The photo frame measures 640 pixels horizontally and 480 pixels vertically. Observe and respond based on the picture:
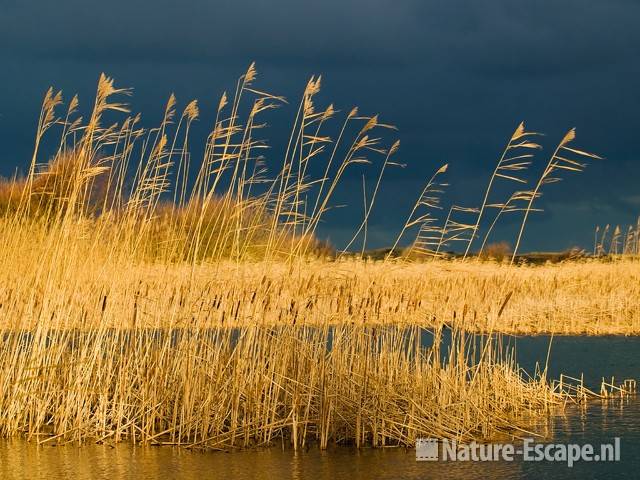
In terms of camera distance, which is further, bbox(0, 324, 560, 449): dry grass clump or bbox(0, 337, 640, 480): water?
bbox(0, 324, 560, 449): dry grass clump

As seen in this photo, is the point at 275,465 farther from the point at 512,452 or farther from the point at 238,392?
the point at 512,452

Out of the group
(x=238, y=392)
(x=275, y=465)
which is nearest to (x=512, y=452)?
(x=275, y=465)

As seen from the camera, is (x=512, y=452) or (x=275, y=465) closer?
(x=275, y=465)

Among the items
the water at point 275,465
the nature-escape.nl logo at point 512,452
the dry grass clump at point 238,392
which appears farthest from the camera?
the dry grass clump at point 238,392

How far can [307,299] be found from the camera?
6660mm

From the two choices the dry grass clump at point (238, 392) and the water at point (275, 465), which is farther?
the dry grass clump at point (238, 392)

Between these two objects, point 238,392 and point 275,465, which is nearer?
point 275,465

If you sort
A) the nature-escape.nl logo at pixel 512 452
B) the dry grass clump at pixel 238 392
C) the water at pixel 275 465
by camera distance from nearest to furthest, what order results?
the water at pixel 275 465
the nature-escape.nl logo at pixel 512 452
the dry grass clump at pixel 238 392

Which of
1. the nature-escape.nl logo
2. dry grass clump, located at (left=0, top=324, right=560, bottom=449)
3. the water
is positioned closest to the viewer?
the water

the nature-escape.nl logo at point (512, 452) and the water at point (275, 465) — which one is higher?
the nature-escape.nl logo at point (512, 452)

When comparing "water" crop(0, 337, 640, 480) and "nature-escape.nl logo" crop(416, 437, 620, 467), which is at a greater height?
"nature-escape.nl logo" crop(416, 437, 620, 467)

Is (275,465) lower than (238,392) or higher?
lower

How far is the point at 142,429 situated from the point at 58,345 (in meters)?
0.96

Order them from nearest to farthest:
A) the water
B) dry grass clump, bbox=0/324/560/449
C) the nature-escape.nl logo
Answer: the water, the nature-escape.nl logo, dry grass clump, bbox=0/324/560/449
